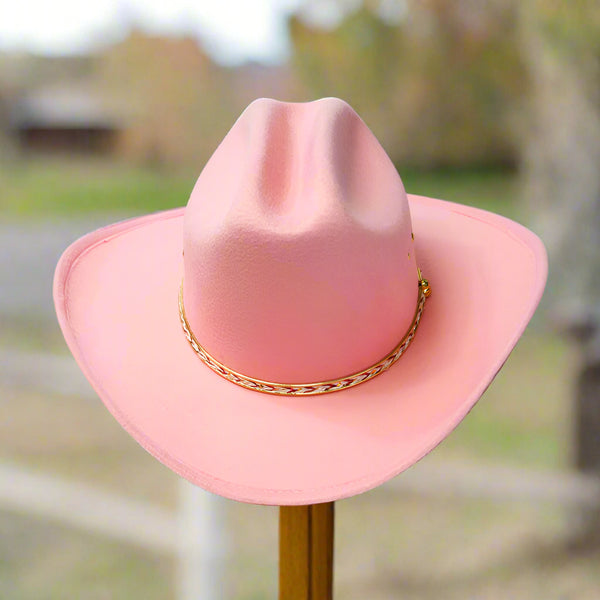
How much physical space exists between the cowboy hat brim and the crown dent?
0.11 ft

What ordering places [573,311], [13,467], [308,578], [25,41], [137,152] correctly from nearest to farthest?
[308,578]
[573,311]
[13,467]
[25,41]
[137,152]

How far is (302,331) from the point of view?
1.79ft

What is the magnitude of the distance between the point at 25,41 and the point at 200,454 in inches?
134

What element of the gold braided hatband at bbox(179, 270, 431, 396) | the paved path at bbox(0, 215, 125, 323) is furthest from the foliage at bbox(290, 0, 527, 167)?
the gold braided hatband at bbox(179, 270, 431, 396)

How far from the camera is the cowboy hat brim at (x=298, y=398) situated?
54 centimetres

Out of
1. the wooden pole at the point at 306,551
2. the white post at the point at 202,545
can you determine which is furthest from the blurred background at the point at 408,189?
the wooden pole at the point at 306,551

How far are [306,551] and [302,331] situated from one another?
0.80 ft

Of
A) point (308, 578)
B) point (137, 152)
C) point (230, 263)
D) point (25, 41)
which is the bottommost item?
point (308, 578)

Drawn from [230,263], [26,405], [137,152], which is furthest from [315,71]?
[230,263]

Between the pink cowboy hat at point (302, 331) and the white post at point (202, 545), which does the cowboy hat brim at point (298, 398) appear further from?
the white post at point (202, 545)

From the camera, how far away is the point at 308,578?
0.67 m

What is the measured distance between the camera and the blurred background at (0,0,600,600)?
2.04m

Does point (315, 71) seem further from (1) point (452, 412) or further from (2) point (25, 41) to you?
(1) point (452, 412)

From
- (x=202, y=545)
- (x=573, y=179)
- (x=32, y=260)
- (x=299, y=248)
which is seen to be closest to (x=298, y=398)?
(x=299, y=248)
